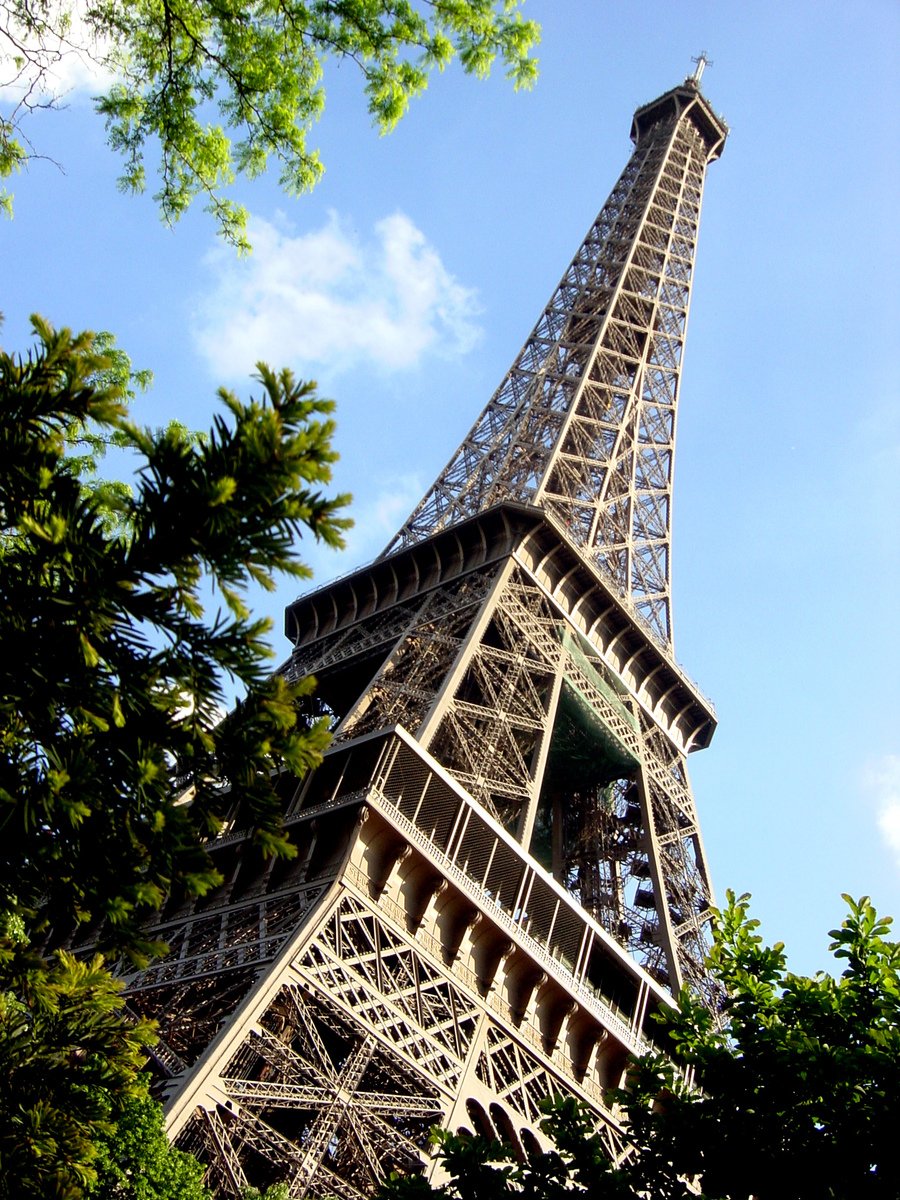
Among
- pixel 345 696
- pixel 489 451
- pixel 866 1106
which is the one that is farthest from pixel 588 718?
pixel 866 1106

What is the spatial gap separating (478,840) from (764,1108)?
1328 cm

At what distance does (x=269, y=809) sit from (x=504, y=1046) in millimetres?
15490

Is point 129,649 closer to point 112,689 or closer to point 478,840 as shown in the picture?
point 112,689

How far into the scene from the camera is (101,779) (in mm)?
7070

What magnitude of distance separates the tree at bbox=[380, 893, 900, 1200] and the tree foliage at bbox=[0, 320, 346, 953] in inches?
179

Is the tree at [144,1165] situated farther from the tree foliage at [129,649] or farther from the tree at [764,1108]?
the tree foliage at [129,649]

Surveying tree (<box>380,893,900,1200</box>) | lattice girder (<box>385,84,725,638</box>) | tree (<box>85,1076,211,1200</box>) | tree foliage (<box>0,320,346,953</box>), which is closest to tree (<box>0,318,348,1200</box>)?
tree foliage (<box>0,320,346,953</box>)

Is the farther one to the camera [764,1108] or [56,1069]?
[764,1108]

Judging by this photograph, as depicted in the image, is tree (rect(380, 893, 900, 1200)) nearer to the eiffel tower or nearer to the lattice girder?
the eiffel tower

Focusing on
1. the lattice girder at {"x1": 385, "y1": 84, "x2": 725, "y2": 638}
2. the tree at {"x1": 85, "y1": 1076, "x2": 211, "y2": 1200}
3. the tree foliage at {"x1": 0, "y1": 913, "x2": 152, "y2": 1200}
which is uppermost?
the lattice girder at {"x1": 385, "y1": 84, "x2": 725, "y2": 638}

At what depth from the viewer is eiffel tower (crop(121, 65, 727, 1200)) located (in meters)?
17.8

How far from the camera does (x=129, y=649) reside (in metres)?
7.02

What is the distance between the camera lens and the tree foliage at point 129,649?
6.55 meters

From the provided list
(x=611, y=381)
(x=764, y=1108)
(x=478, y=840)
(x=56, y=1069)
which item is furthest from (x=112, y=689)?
(x=611, y=381)
